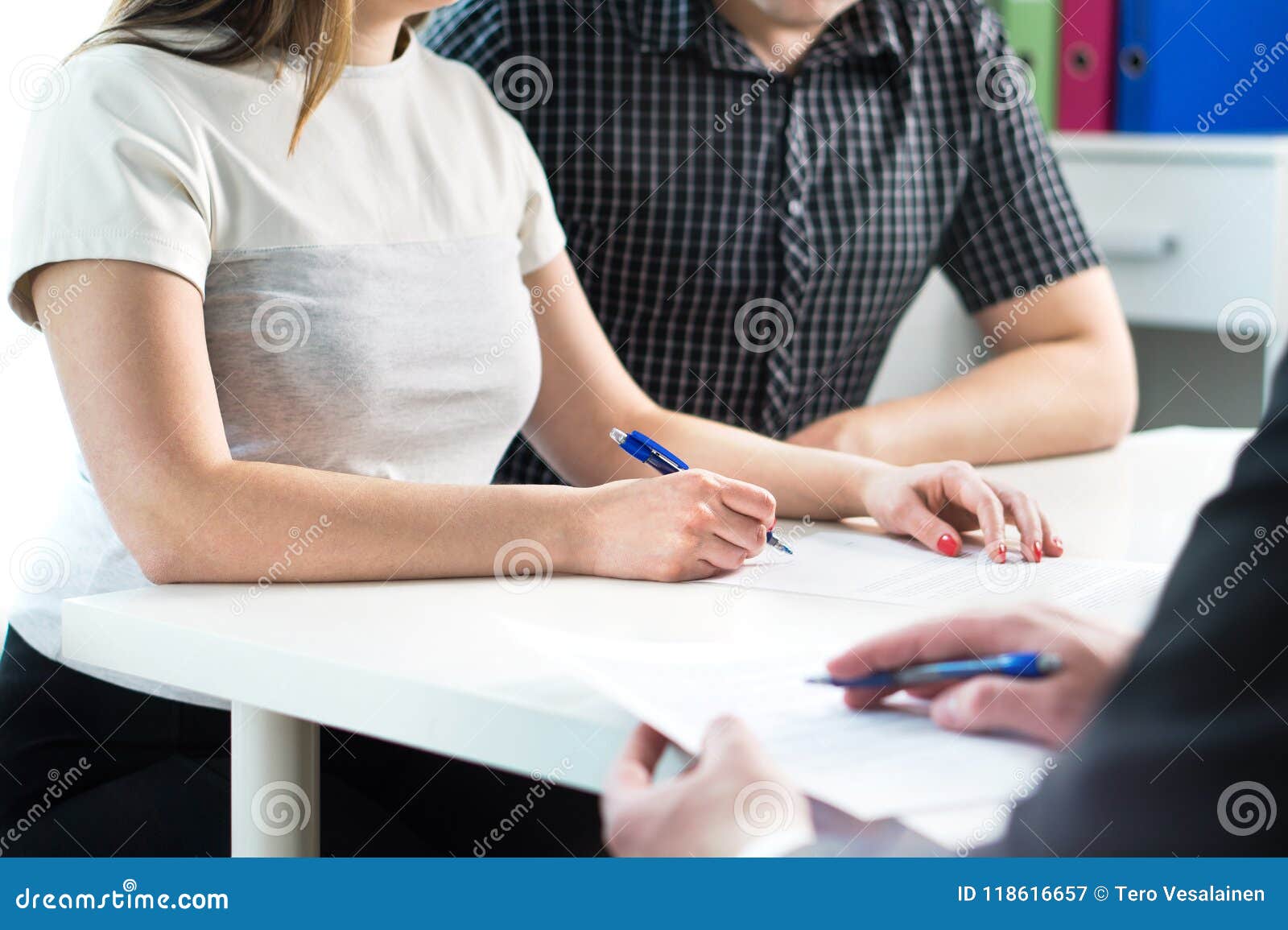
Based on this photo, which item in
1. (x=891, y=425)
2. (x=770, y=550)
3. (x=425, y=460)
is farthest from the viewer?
(x=891, y=425)

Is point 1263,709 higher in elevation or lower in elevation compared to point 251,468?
higher

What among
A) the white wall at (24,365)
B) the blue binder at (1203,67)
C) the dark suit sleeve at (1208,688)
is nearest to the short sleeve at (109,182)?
the white wall at (24,365)

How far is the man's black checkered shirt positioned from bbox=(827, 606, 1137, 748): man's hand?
3.04ft

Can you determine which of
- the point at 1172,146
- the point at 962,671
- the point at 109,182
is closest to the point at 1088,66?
the point at 1172,146

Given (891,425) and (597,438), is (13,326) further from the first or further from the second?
(891,425)

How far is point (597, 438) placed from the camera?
129 cm

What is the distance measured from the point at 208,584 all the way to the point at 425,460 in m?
0.30

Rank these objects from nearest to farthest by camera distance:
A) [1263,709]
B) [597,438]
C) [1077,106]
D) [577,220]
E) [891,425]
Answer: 1. [1263,709]
2. [597,438]
3. [891,425]
4. [577,220]
5. [1077,106]

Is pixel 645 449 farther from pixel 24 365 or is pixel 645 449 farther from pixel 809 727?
pixel 24 365

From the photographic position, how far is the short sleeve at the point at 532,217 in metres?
1.29

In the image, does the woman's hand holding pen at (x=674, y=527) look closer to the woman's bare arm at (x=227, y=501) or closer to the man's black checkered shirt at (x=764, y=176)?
the woman's bare arm at (x=227, y=501)

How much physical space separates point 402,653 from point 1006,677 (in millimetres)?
329
